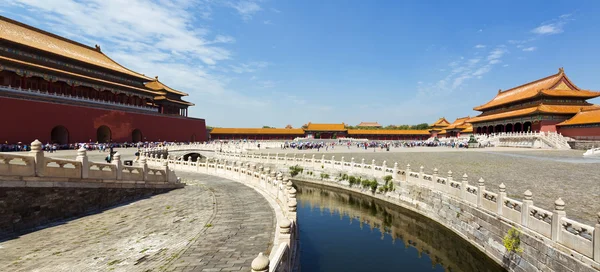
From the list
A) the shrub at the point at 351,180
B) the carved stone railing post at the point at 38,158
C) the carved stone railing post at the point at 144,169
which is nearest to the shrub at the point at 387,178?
the shrub at the point at 351,180

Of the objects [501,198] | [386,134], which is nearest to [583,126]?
[386,134]

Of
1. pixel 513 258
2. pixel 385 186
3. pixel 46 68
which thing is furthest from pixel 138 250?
pixel 46 68

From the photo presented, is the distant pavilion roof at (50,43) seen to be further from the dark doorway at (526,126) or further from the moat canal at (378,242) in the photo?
the dark doorway at (526,126)

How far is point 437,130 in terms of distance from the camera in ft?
219

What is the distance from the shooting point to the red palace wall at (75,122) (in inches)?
926

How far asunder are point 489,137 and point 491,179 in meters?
33.0

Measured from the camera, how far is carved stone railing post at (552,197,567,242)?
6125mm

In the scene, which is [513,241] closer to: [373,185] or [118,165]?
[373,185]

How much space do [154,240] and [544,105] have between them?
155ft

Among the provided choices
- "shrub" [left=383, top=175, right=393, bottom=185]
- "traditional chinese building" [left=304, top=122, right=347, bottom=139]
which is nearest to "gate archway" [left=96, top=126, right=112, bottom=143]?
"shrub" [left=383, top=175, right=393, bottom=185]

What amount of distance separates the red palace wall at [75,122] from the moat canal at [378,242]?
25.8 meters

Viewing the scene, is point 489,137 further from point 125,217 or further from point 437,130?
point 125,217

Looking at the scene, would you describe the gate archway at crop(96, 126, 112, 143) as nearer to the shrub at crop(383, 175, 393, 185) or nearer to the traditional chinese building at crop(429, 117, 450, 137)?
the shrub at crop(383, 175, 393, 185)

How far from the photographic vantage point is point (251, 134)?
57.3 metres
